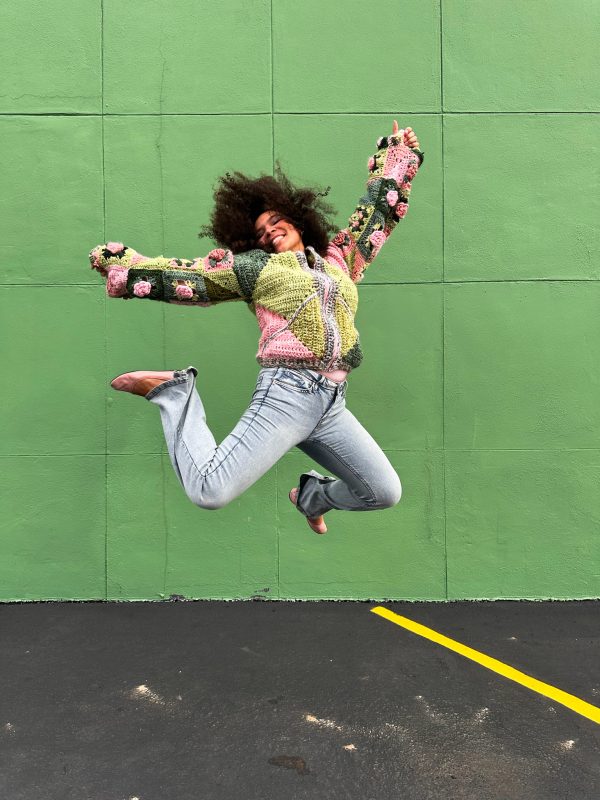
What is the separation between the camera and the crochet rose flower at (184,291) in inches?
94.1

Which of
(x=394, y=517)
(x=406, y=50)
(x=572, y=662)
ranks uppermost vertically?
(x=406, y=50)

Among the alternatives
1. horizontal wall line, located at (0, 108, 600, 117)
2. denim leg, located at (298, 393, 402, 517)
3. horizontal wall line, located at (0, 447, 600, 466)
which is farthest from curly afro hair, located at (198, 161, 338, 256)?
horizontal wall line, located at (0, 447, 600, 466)

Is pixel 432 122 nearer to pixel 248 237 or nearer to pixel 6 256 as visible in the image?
pixel 248 237

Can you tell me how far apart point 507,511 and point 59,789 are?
3025 millimetres

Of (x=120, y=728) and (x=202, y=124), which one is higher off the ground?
(x=202, y=124)

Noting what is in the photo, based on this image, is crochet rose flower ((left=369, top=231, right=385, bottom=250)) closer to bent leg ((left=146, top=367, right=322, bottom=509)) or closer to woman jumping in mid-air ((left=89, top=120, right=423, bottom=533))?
woman jumping in mid-air ((left=89, top=120, right=423, bottom=533))

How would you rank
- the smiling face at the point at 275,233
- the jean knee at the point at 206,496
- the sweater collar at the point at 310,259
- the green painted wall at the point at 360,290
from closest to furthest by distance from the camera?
1. the jean knee at the point at 206,496
2. the sweater collar at the point at 310,259
3. the smiling face at the point at 275,233
4. the green painted wall at the point at 360,290

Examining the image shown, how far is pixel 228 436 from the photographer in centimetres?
235

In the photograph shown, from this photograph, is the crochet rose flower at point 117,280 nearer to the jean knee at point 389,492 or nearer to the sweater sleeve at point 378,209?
the sweater sleeve at point 378,209

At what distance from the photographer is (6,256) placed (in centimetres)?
394

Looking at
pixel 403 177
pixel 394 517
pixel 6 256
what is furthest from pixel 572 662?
pixel 6 256

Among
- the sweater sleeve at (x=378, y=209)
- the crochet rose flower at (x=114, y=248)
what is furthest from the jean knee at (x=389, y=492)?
the crochet rose flower at (x=114, y=248)

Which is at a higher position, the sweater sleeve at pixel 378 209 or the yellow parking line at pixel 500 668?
the sweater sleeve at pixel 378 209

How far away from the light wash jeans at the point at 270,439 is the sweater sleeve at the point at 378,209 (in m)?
0.67
